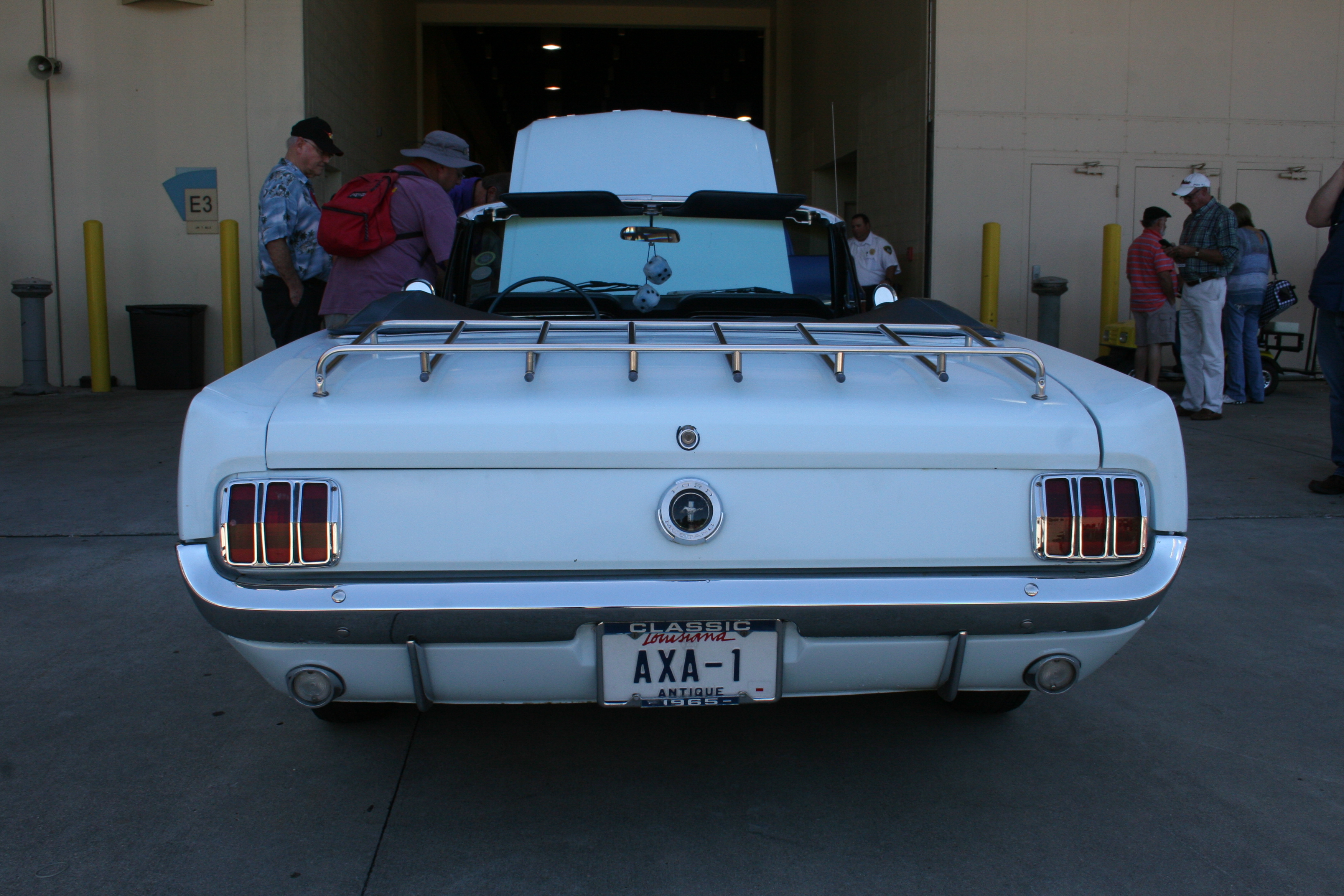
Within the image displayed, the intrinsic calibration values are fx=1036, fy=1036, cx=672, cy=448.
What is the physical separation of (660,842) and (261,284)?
379 centimetres

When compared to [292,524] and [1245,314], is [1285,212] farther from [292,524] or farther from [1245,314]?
[292,524]

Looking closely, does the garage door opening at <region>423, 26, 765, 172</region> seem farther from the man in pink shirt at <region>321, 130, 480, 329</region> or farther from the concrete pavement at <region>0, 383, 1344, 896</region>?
the concrete pavement at <region>0, 383, 1344, 896</region>

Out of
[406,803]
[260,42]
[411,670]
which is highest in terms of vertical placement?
[260,42]

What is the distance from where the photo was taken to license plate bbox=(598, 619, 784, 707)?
1.99 m

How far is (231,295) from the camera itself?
9672mm

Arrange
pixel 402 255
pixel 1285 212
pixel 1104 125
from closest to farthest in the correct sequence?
pixel 402 255
pixel 1104 125
pixel 1285 212

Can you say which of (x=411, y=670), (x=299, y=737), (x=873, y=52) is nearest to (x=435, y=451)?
(x=411, y=670)

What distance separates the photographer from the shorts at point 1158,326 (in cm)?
852

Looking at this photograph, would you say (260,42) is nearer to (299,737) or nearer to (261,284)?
(261,284)

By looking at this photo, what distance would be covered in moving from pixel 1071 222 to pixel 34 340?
10447mm

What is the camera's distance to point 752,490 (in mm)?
1990

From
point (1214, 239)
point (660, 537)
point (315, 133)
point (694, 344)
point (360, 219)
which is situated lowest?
point (660, 537)

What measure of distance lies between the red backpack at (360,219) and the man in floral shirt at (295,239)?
17.5 inches

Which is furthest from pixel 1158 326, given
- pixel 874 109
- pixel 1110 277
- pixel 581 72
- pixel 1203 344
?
pixel 581 72
